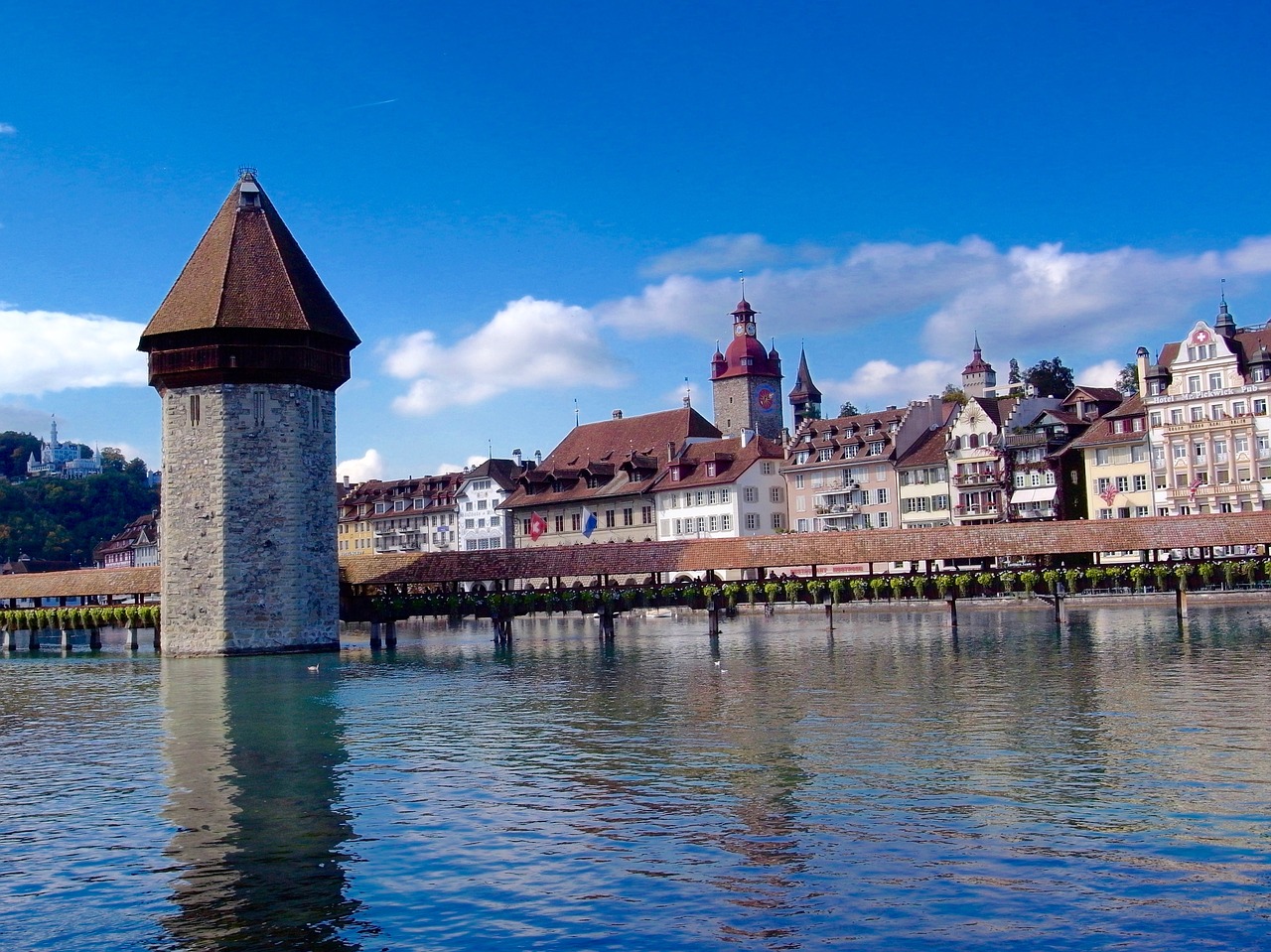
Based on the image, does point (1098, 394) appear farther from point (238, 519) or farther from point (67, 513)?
point (67, 513)

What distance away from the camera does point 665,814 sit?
1358 cm

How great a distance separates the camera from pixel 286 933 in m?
9.98

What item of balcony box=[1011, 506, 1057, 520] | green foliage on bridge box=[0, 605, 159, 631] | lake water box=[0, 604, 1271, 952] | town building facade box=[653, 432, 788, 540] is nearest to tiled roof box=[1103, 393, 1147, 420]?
balcony box=[1011, 506, 1057, 520]

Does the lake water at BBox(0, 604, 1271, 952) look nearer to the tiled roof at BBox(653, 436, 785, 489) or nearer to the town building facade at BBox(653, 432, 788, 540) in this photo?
the town building facade at BBox(653, 432, 788, 540)

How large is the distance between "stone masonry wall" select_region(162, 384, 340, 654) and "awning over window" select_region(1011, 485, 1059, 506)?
130 ft

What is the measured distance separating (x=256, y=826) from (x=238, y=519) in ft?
83.8

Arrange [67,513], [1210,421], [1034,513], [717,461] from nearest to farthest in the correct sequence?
1. [1210,421]
2. [1034,513]
3. [717,461]
4. [67,513]

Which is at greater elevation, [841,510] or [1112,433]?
[1112,433]

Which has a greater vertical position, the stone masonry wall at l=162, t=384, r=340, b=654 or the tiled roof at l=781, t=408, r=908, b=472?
the tiled roof at l=781, t=408, r=908, b=472

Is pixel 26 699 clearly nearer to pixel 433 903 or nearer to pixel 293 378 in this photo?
pixel 293 378

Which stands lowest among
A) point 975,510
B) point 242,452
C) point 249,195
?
point 975,510

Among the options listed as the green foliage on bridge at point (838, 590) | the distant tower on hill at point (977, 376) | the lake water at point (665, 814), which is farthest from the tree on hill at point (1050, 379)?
the lake water at point (665, 814)

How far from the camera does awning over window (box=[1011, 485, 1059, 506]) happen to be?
65.6 m

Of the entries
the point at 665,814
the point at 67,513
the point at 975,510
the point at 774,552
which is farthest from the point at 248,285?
the point at 67,513
